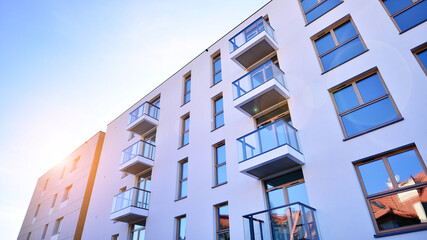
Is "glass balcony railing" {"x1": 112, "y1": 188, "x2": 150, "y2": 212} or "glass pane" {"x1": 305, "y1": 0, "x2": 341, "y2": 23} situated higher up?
"glass pane" {"x1": 305, "y1": 0, "x2": 341, "y2": 23}

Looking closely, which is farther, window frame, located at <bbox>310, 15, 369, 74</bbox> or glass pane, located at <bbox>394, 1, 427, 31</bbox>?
window frame, located at <bbox>310, 15, 369, 74</bbox>

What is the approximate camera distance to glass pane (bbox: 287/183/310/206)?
7.76m

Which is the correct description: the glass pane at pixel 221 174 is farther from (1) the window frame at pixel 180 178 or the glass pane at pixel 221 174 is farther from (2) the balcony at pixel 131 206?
(2) the balcony at pixel 131 206


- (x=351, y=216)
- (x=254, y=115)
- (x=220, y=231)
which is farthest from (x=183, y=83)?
(x=351, y=216)

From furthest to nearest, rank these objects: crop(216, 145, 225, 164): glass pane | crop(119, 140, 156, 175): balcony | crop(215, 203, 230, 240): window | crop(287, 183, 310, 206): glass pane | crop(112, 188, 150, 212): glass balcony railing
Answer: crop(119, 140, 156, 175): balcony → crop(112, 188, 150, 212): glass balcony railing → crop(216, 145, 225, 164): glass pane → crop(215, 203, 230, 240): window → crop(287, 183, 310, 206): glass pane

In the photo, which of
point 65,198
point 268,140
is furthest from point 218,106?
point 65,198

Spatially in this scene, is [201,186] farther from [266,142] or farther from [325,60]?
[325,60]

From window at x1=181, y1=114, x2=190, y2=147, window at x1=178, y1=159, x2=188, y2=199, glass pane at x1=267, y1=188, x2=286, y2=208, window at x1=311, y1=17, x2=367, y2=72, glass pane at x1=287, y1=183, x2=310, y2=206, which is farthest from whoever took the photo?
window at x1=181, y1=114, x2=190, y2=147

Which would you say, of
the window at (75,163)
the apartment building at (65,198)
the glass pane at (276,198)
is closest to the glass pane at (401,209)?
the glass pane at (276,198)

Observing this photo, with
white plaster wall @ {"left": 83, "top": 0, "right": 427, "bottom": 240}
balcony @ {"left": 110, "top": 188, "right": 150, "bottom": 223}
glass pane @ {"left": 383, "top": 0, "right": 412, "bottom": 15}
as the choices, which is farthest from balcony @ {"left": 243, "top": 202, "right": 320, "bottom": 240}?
balcony @ {"left": 110, "top": 188, "right": 150, "bottom": 223}

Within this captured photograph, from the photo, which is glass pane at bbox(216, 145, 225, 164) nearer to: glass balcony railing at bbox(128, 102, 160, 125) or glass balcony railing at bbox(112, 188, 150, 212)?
glass balcony railing at bbox(112, 188, 150, 212)

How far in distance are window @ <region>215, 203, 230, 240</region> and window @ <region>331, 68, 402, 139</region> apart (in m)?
4.40

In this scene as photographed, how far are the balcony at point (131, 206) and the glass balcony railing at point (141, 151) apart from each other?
5.76 feet

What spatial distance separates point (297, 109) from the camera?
8945 mm
